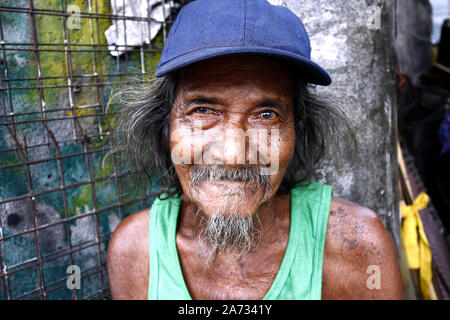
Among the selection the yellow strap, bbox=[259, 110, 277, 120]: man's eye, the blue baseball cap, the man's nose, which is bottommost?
the yellow strap

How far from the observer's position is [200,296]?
1.52 metres

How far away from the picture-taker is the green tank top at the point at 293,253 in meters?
1.41

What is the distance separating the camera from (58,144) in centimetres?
185

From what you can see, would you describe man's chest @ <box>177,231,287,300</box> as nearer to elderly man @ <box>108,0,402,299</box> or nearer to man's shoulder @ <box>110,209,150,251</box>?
Answer: elderly man @ <box>108,0,402,299</box>

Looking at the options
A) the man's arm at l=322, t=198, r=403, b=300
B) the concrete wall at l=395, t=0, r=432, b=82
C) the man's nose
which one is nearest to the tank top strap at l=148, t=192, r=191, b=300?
the man's nose

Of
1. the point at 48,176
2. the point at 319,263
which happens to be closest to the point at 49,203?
the point at 48,176

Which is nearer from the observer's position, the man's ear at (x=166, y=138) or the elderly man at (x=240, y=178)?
the elderly man at (x=240, y=178)

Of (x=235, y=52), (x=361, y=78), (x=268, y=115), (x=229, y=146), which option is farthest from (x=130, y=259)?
(x=361, y=78)

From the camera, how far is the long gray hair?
1.59 m

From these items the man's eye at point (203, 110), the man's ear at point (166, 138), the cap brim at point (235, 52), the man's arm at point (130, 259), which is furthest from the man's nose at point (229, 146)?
the man's arm at point (130, 259)

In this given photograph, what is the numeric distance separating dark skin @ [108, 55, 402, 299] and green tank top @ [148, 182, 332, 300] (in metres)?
0.05

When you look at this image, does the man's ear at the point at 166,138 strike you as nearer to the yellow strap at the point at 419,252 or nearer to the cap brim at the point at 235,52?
the cap brim at the point at 235,52

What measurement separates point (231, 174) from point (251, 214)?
0.56 feet

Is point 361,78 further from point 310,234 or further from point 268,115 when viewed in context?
point 310,234
